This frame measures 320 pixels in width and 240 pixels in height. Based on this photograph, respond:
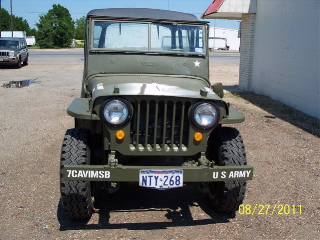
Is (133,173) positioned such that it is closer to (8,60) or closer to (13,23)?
(8,60)

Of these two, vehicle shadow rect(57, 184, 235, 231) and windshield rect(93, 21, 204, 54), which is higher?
windshield rect(93, 21, 204, 54)

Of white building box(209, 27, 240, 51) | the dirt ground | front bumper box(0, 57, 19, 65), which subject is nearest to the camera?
the dirt ground

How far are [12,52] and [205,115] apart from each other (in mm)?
17775

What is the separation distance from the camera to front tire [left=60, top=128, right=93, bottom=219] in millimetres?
3557

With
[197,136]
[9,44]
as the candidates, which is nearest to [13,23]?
[9,44]

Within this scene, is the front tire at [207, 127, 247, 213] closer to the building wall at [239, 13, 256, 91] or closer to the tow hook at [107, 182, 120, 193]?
the tow hook at [107, 182, 120, 193]

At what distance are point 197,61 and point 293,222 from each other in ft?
6.93

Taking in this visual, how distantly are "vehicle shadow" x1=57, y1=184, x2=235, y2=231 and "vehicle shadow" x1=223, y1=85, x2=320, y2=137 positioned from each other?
3854 millimetres

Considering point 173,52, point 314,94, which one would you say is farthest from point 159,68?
point 314,94

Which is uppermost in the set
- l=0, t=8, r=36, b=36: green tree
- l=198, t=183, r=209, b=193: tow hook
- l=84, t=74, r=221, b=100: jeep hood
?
l=0, t=8, r=36, b=36: green tree

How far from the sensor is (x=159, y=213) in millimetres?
4059

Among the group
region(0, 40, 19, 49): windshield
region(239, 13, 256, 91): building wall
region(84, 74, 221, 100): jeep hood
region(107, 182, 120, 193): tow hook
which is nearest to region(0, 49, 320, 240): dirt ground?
region(107, 182, 120, 193): tow hook
